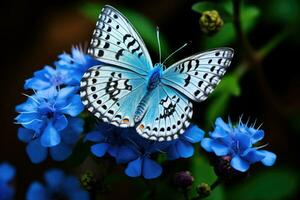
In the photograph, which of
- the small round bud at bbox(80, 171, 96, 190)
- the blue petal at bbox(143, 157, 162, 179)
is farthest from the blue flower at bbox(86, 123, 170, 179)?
the small round bud at bbox(80, 171, 96, 190)

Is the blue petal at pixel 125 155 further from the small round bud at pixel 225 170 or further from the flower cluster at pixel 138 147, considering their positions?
the small round bud at pixel 225 170

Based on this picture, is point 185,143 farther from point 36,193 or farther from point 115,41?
point 36,193

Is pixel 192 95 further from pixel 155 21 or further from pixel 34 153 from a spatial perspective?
pixel 155 21

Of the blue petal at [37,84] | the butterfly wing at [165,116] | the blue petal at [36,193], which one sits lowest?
the blue petal at [36,193]

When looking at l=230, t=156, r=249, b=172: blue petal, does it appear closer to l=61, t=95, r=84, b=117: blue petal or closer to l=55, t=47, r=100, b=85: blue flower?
l=61, t=95, r=84, b=117: blue petal

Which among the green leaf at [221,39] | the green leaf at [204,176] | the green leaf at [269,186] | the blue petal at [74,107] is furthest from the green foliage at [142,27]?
the blue petal at [74,107]
